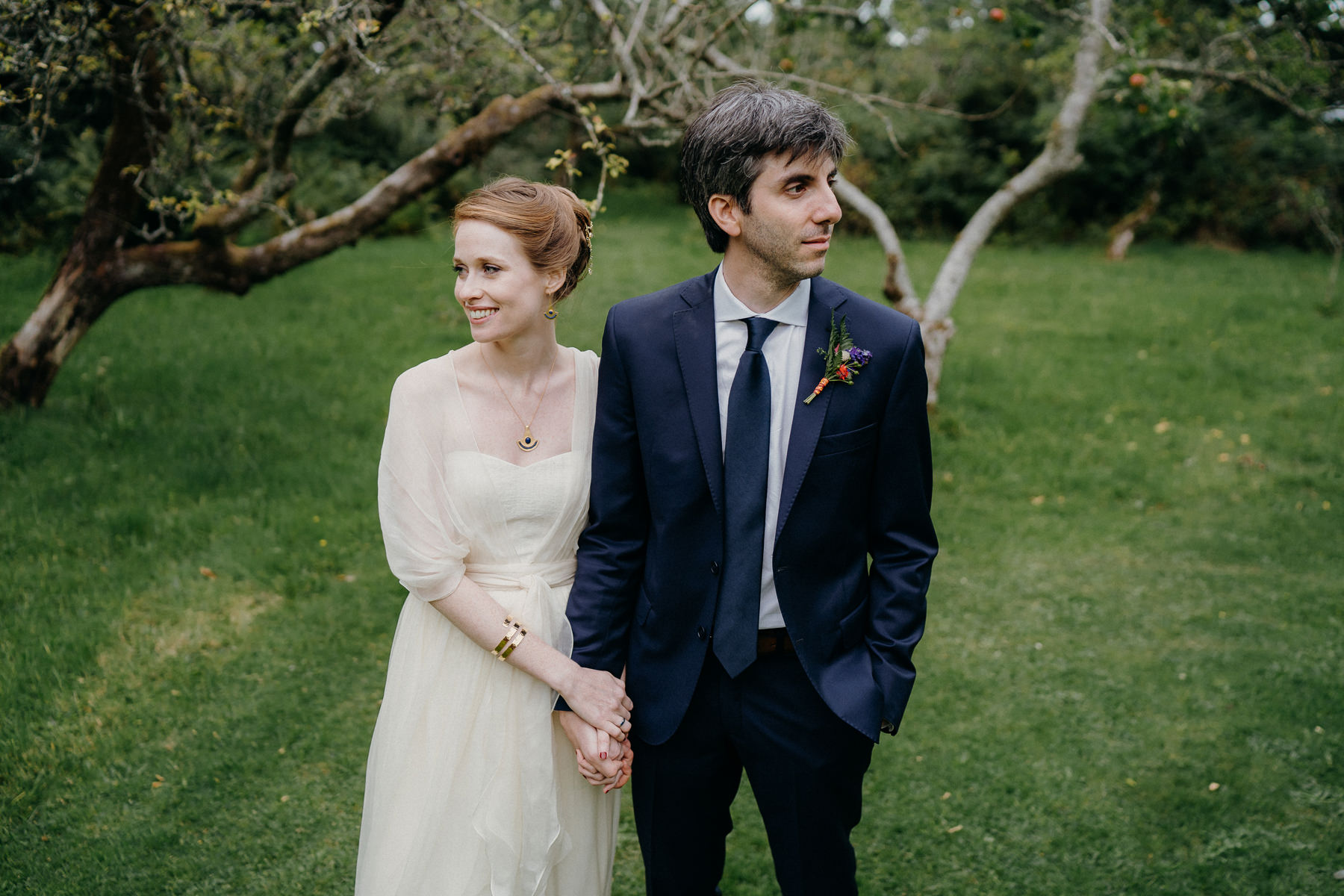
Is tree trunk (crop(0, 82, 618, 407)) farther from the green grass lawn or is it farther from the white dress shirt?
the white dress shirt

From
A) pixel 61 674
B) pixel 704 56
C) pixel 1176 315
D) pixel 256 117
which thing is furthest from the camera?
pixel 1176 315

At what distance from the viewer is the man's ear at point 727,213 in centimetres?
210

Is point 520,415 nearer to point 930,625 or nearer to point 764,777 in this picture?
point 764,777

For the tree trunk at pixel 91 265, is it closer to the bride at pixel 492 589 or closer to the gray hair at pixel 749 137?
the bride at pixel 492 589

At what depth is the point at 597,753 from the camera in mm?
2191

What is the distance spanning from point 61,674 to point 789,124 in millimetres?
3832

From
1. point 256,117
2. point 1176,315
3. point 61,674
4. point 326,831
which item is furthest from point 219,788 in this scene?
point 1176,315

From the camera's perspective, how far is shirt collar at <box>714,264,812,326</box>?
2168 millimetres

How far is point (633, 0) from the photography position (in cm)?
591

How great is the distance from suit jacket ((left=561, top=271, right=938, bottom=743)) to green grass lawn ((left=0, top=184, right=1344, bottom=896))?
1.42 meters

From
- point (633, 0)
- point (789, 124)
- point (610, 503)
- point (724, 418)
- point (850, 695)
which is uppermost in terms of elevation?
point (633, 0)

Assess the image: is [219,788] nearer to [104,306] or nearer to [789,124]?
[789,124]

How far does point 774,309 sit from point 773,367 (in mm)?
128

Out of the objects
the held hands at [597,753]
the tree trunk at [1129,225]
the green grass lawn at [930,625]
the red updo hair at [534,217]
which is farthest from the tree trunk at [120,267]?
the tree trunk at [1129,225]
